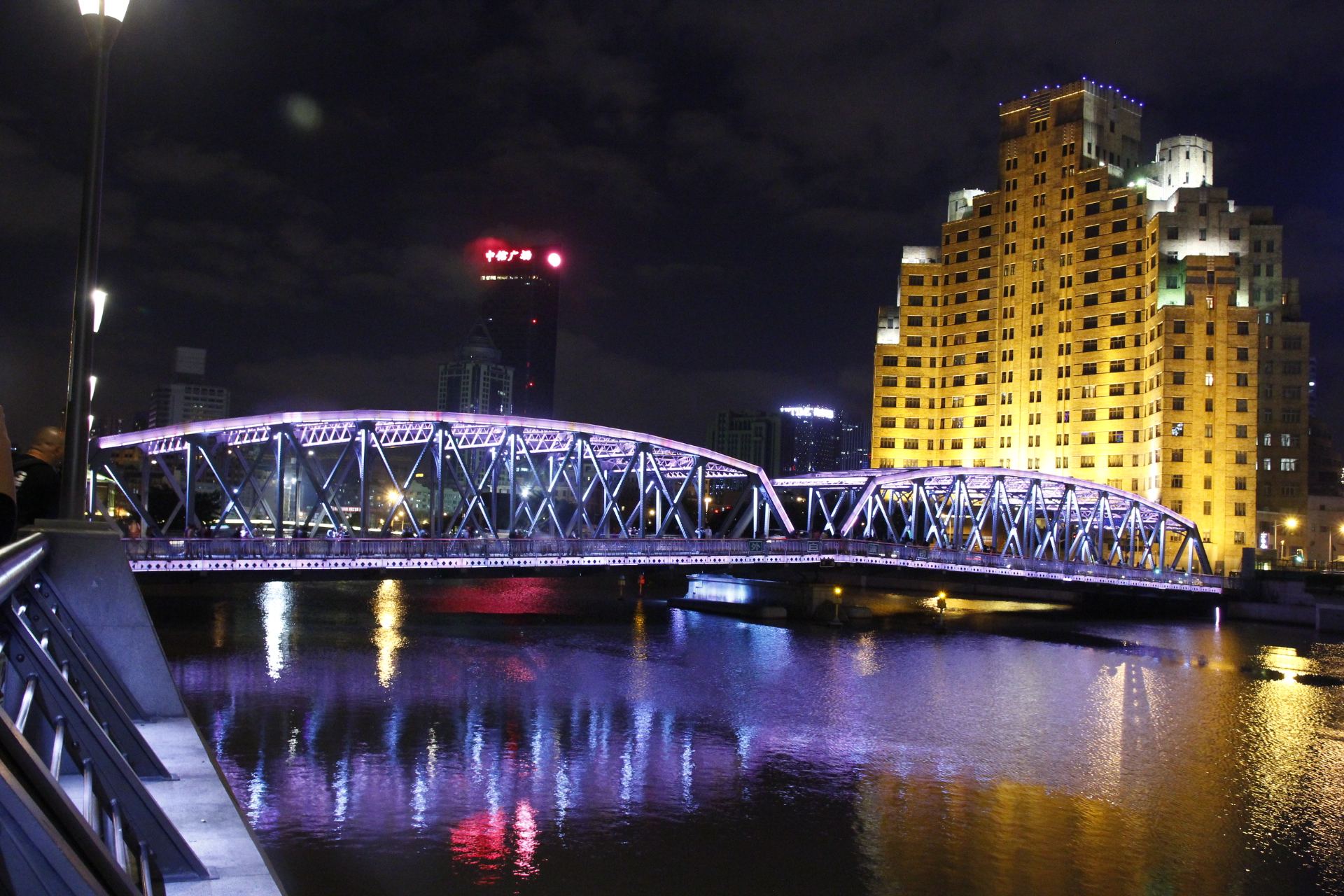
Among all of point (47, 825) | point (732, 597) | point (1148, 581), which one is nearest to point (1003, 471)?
point (1148, 581)

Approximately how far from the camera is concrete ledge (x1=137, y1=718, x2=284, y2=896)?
775 cm

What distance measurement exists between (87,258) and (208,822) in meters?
6.74

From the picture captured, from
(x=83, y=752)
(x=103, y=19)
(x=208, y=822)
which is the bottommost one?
(x=208, y=822)

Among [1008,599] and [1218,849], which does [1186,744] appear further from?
[1008,599]

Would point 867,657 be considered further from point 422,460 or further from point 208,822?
point 208,822

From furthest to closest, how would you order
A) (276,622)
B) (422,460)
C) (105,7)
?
1. (422,460)
2. (276,622)
3. (105,7)

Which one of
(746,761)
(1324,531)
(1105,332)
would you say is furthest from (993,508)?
(746,761)

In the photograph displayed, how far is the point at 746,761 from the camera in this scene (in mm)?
29891

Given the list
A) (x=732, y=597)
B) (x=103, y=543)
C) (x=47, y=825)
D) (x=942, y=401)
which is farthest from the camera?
(x=942, y=401)

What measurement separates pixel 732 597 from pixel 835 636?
1446 cm

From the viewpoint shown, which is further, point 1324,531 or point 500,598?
point 1324,531

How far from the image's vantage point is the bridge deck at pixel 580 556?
1957 inches

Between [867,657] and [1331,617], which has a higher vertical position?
[1331,617]

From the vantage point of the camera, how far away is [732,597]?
7569cm
